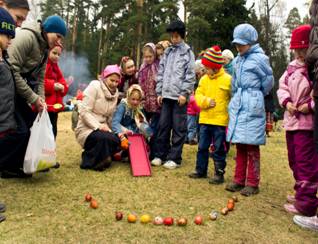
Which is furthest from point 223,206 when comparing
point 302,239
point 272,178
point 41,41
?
point 41,41

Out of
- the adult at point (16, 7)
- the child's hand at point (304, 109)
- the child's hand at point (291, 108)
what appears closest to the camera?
the child's hand at point (304, 109)

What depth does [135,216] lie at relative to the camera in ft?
11.9

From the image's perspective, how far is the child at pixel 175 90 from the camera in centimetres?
556

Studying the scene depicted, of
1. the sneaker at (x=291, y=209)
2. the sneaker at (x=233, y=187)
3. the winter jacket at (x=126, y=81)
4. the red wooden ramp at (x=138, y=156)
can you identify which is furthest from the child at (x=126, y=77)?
the sneaker at (x=291, y=209)

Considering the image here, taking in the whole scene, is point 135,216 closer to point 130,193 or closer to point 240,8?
point 130,193

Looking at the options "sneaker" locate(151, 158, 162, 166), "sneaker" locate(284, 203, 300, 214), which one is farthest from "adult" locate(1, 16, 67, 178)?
"sneaker" locate(284, 203, 300, 214)

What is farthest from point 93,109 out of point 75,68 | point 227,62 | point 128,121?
point 75,68

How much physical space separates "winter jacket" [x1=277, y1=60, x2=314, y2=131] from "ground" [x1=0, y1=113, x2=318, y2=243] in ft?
3.17

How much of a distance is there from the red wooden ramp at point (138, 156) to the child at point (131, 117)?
16cm

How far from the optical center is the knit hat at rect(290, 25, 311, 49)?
3.93m

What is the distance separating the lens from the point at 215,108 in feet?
16.4

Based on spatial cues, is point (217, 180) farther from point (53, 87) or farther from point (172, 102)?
point (53, 87)

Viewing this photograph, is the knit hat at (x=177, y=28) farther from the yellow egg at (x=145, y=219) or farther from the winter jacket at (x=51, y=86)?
the yellow egg at (x=145, y=219)

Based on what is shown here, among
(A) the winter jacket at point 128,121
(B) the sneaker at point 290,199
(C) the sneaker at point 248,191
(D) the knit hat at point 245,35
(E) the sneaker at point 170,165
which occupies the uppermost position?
(D) the knit hat at point 245,35
